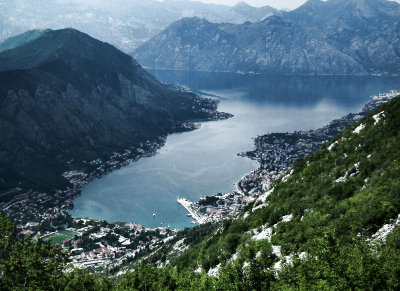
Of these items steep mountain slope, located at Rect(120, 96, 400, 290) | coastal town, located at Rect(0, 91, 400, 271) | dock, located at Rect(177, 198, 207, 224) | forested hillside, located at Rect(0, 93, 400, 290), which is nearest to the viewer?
steep mountain slope, located at Rect(120, 96, 400, 290)

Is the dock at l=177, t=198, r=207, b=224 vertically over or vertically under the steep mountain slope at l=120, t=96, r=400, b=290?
under

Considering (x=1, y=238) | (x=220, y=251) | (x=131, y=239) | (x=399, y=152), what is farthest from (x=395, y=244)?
(x=131, y=239)

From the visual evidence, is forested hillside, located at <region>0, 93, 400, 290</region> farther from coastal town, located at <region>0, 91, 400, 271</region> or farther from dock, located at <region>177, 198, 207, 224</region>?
dock, located at <region>177, 198, 207, 224</region>

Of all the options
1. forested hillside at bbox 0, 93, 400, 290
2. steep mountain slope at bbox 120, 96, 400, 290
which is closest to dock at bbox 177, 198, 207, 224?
forested hillside at bbox 0, 93, 400, 290

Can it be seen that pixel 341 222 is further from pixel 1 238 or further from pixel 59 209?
pixel 59 209

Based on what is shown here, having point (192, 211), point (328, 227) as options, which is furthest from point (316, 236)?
point (192, 211)

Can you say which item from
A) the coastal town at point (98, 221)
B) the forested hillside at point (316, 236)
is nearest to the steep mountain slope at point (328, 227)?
the forested hillside at point (316, 236)

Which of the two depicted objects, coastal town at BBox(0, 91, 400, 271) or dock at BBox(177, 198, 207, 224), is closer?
coastal town at BBox(0, 91, 400, 271)
